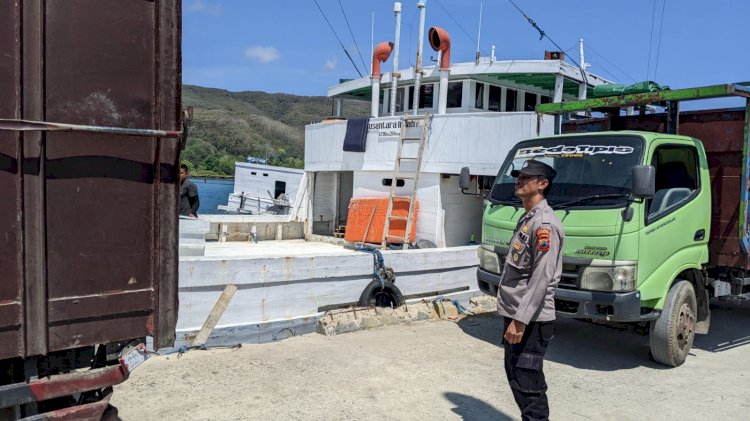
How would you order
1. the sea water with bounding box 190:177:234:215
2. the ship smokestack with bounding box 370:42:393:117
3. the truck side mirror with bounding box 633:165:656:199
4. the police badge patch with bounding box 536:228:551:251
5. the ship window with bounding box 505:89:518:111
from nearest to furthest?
the police badge patch with bounding box 536:228:551:251 → the truck side mirror with bounding box 633:165:656:199 → the ship smokestack with bounding box 370:42:393:117 → the ship window with bounding box 505:89:518:111 → the sea water with bounding box 190:177:234:215

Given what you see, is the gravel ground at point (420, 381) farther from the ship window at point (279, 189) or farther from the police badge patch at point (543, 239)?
the ship window at point (279, 189)

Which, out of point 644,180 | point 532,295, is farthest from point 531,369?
point 644,180

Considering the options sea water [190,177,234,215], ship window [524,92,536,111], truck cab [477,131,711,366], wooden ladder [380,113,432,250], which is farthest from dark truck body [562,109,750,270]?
sea water [190,177,234,215]

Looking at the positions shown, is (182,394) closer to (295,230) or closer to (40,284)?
(40,284)

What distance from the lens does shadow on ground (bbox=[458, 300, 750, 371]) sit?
6.65 meters

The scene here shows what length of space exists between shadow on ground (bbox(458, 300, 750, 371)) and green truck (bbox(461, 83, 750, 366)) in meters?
0.44

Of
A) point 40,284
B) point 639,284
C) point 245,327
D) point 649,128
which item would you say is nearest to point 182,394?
point 245,327

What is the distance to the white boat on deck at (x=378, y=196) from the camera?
24.7 feet

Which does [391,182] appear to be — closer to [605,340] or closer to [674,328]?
[605,340]

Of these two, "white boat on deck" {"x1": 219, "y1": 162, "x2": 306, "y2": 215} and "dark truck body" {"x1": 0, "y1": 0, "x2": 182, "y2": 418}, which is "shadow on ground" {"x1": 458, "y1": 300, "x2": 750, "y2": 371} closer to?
"dark truck body" {"x1": 0, "y1": 0, "x2": 182, "y2": 418}

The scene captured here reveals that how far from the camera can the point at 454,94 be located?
49.5ft

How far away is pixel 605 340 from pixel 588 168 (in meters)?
2.43

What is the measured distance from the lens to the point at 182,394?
17.1 ft

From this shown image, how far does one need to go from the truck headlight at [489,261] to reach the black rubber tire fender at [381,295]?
6.38 ft
